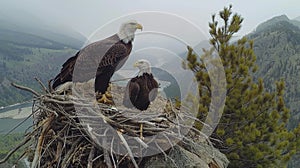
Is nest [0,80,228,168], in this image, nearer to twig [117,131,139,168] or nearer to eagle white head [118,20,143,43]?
twig [117,131,139,168]

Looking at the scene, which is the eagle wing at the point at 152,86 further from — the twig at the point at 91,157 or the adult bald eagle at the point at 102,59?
the twig at the point at 91,157

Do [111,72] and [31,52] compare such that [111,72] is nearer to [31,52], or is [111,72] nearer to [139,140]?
[139,140]

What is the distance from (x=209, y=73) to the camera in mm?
7801

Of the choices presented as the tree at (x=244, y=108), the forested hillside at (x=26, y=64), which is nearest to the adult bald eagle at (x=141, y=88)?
the tree at (x=244, y=108)

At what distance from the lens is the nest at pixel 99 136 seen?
3.63m

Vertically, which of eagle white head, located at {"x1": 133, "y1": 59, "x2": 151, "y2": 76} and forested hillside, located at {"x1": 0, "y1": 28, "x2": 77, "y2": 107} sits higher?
forested hillside, located at {"x1": 0, "y1": 28, "x2": 77, "y2": 107}

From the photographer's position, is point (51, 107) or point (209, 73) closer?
point (51, 107)

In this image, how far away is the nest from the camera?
11.9 feet

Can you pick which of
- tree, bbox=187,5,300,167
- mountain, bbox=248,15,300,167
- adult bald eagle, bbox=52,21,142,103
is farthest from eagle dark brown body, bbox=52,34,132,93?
mountain, bbox=248,15,300,167

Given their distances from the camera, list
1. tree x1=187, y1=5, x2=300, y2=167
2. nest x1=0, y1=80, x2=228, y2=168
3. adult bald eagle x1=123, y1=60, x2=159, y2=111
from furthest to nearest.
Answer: tree x1=187, y1=5, x2=300, y2=167, adult bald eagle x1=123, y1=60, x2=159, y2=111, nest x1=0, y1=80, x2=228, y2=168

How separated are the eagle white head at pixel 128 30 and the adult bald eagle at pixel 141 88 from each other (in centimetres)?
38

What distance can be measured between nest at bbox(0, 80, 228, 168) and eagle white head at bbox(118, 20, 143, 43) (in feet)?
3.67

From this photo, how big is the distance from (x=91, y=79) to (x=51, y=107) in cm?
85

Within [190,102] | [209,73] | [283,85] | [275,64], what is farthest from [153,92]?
[275,64]
